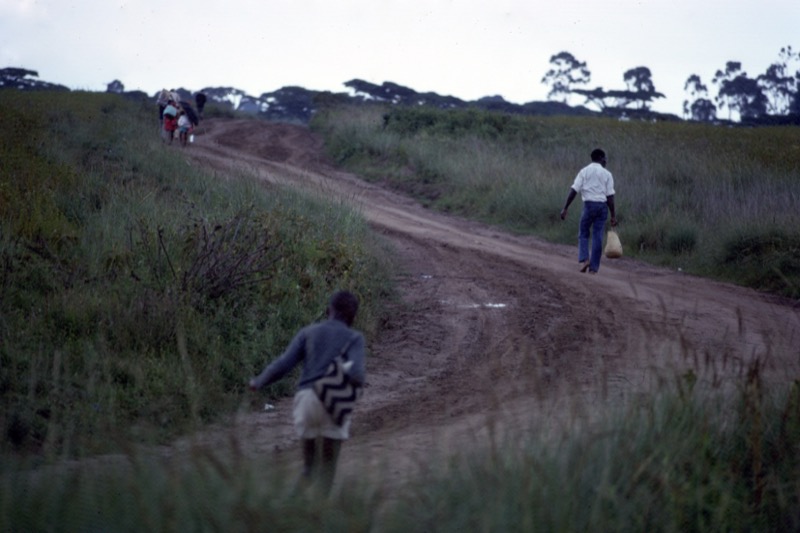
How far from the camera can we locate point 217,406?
7477 mm

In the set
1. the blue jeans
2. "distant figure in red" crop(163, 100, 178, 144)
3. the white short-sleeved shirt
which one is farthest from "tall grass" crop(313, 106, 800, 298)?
"distant figure in red" crop(163, 100, 178, 144)

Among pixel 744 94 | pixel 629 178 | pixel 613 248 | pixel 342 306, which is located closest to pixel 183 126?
pixel 629 178

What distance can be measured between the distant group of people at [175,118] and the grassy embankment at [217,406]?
10.6m

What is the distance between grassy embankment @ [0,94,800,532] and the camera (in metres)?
4.01

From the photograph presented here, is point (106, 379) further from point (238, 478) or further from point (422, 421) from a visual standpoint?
point (238, 478)

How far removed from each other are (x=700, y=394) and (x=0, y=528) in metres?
4.03

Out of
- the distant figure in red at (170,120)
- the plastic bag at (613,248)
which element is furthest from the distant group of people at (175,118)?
the plastic bag at (613,248)

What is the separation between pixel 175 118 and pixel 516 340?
1805cm

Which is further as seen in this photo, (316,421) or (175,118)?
(175,118)

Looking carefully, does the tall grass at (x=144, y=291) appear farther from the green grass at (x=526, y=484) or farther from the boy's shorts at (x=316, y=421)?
the boy's shorts at (x=316, y=421)

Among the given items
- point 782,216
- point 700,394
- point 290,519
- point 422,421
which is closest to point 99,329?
point 422,421

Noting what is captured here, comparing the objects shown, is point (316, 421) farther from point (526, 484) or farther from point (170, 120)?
point (170, 120)

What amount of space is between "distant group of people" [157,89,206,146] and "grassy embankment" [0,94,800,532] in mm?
10636

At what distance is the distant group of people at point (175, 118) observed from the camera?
24.9 m
